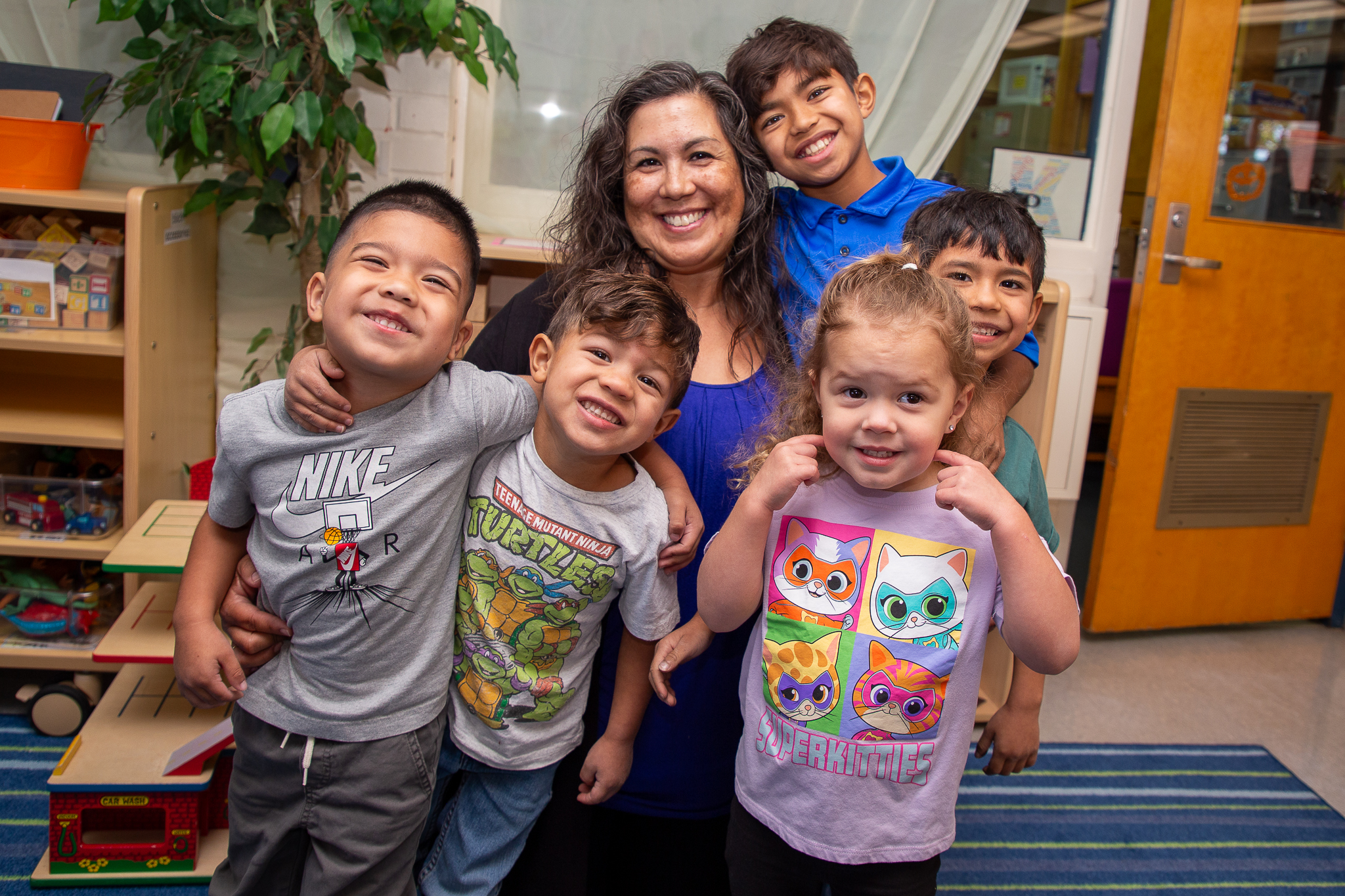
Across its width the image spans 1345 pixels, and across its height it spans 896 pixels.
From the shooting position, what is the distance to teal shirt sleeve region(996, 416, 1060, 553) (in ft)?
3.84

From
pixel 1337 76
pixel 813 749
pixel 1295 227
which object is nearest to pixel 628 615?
pixel 813 749

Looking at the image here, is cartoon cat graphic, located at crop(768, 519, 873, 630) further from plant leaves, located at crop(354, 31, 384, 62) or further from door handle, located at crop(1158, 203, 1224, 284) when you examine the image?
door handle, located at crop(1158, 203, 1224, 284)

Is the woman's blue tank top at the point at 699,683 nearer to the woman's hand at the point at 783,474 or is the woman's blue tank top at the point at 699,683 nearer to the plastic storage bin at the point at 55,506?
the woman's hand at the point at 783,474

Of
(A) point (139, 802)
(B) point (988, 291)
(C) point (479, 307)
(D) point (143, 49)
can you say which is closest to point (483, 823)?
(A) point (139, 802)

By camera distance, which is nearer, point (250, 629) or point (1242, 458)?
point (250, 629)

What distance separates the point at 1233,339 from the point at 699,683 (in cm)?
235

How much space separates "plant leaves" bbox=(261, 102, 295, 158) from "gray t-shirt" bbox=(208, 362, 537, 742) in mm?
886

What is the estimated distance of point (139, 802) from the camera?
5.12 ft

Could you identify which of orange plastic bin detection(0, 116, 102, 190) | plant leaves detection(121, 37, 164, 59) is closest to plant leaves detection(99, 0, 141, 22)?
plant leaves detection(121, 37, 164, 59)

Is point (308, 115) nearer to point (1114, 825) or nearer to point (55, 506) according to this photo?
point (55, 506)

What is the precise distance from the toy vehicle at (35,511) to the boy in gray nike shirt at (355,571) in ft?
3.80

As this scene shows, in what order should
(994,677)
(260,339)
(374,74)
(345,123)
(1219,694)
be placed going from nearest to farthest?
(345,123) → (374,74) → (260,339) → (994,677) → (1219,694)

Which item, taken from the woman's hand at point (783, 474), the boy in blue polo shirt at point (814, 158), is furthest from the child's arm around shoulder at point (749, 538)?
the boy in blue polo shirt at point (814, 158)

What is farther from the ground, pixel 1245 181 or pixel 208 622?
pixel 1245 181
